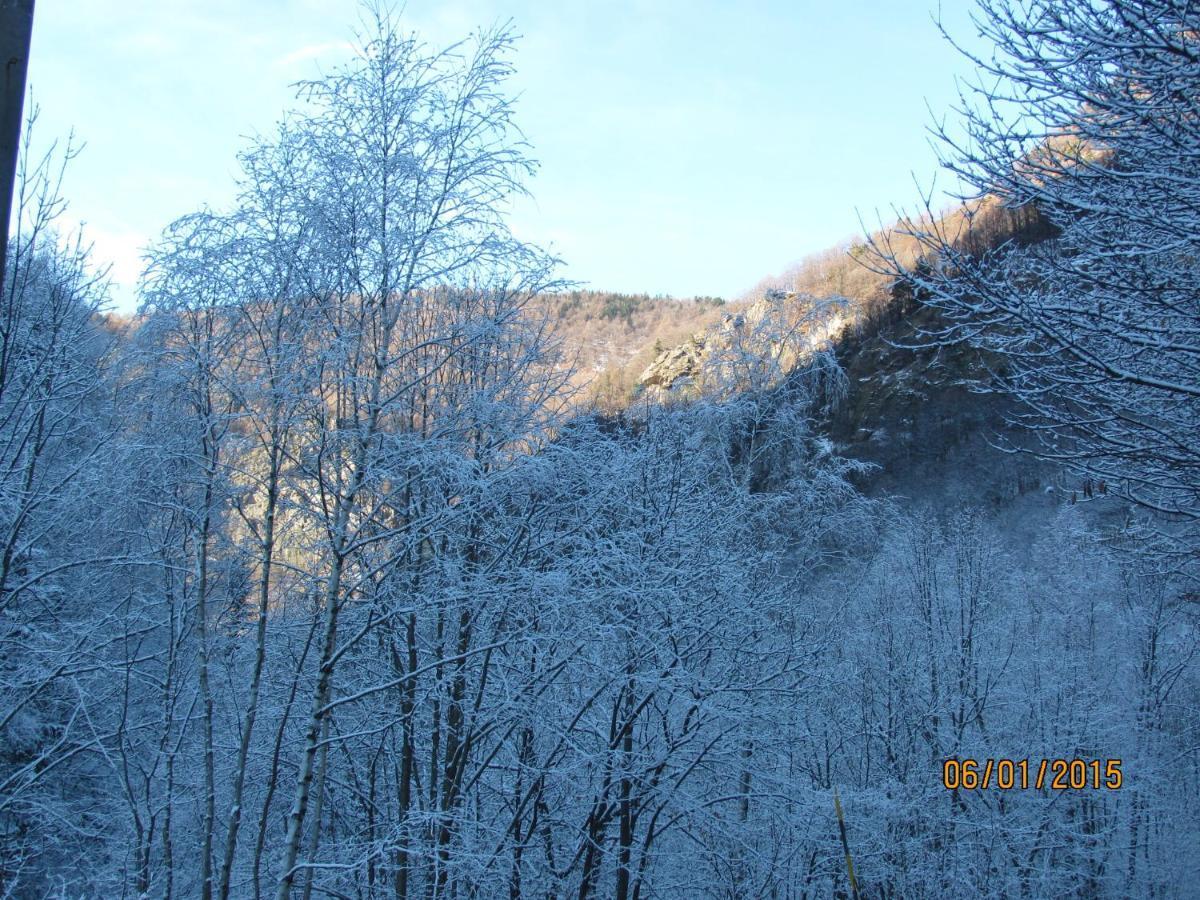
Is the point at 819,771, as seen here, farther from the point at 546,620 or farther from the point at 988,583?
the point at 546,620

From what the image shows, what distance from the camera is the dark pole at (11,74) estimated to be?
1623mm

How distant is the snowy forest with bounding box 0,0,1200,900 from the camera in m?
4.47

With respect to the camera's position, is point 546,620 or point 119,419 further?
point 119,419

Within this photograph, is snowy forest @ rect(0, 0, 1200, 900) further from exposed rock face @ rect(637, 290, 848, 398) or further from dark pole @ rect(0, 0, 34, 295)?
dark pole @ rect(0, 0, 34, 295)

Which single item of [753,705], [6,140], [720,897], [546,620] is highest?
[6,140]

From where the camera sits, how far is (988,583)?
15344 millimetres

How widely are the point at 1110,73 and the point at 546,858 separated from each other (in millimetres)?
7491

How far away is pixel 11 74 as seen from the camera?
163cm

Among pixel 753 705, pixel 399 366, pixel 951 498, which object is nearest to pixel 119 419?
pixel 399 366
